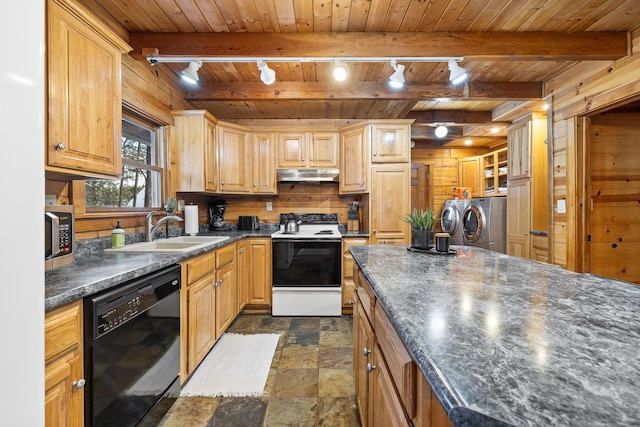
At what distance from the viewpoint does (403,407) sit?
719 mm

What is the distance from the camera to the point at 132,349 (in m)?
1.25

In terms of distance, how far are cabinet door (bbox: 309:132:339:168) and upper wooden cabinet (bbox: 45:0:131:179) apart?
2094 millimetres

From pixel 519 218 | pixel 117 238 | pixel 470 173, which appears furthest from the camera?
pixel 470 173

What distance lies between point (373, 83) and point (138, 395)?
3.11 m

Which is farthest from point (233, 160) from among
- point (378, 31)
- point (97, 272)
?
point (97, 272)

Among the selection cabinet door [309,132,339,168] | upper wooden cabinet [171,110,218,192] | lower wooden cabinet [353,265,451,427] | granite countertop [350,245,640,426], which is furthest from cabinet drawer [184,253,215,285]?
cabinet door [309,132,339,168]

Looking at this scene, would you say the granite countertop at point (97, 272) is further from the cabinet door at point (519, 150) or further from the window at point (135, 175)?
the cabinet door at point (519, 150)

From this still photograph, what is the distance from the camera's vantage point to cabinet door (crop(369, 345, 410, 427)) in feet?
2.47

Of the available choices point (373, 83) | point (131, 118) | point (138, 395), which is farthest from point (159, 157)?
point (373, 83)

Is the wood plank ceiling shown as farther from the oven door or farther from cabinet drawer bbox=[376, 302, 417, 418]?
cabinet drawer bbox=[376, 302, 417, 418]

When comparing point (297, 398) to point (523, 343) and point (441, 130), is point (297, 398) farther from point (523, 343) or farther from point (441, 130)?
point (441, 130)

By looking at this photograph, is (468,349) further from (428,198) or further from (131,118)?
(428,198)

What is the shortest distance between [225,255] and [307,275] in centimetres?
93

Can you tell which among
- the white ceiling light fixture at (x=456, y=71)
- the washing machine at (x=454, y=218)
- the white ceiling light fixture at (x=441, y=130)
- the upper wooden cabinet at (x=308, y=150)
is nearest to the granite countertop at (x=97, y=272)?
the upper wooden cabinet at (x=308, y=150)
